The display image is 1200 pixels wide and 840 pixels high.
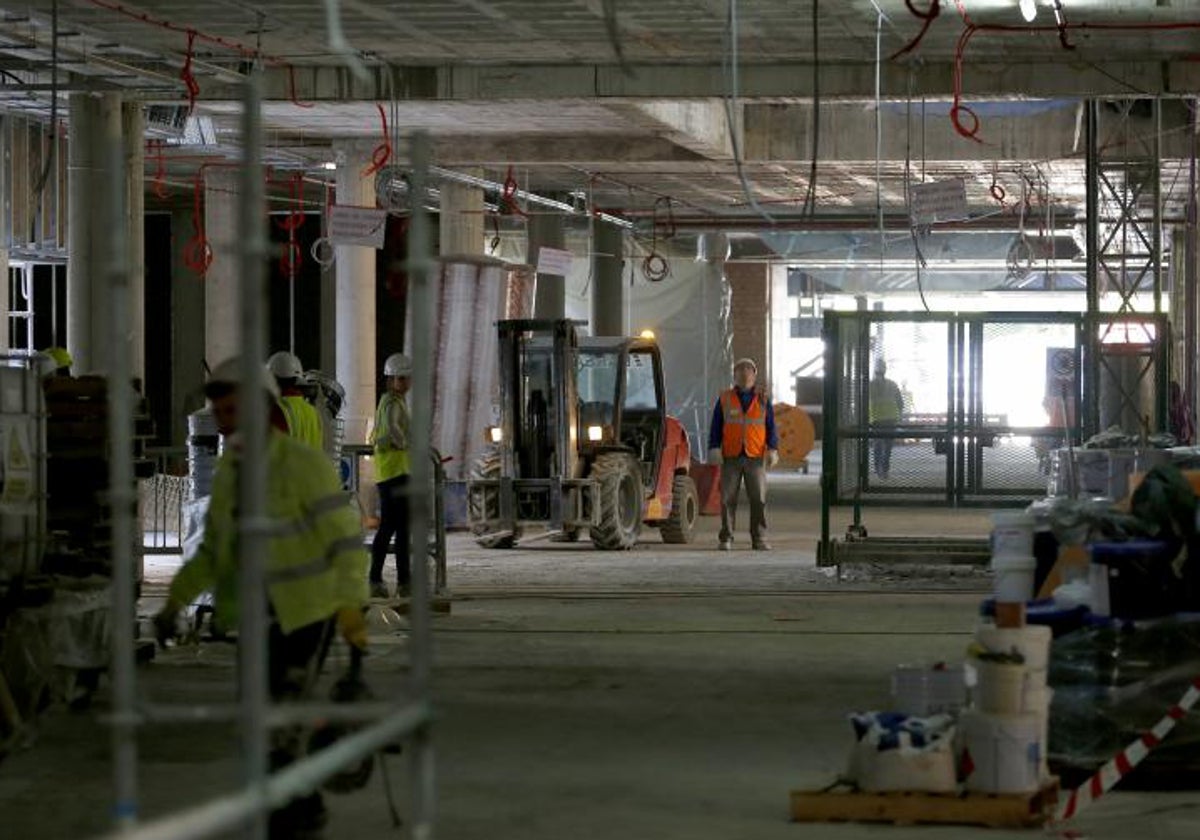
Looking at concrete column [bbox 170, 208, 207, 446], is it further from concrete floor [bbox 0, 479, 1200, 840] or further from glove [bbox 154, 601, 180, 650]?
glove [bbox 154, 601, 180, 650]

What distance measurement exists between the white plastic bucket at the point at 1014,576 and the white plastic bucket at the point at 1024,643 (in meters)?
1.76

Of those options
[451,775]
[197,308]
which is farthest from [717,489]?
[451,775]

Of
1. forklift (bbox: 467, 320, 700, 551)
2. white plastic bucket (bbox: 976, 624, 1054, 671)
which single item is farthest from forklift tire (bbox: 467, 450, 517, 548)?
white plastic bucket (bbox: 976, 624, 1054, 671)

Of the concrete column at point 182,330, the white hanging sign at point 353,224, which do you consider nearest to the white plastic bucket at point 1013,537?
the white hanging sign at point 353,224

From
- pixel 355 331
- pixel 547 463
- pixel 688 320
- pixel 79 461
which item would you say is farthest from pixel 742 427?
pixel 688 320

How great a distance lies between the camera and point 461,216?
27.9 metres

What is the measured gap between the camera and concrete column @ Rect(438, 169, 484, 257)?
2772cm

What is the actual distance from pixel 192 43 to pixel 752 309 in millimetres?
26566

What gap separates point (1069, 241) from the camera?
3834cm

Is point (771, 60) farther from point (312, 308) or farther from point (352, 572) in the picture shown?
point (312, 308)

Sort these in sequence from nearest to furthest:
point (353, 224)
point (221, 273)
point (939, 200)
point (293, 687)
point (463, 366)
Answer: point (293, 687) → point (939, 200) → point (353, 224) → point (463, 366) → point (221, 273)

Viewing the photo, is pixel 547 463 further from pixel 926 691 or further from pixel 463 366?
pixel 926 691

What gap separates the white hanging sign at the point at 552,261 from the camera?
26.9 metres

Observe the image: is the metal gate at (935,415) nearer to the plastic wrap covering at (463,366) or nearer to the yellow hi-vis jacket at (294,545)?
the plastic wrap covering at (463,366)
